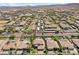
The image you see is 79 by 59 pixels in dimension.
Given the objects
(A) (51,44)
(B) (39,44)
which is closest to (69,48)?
(A) (51,44)

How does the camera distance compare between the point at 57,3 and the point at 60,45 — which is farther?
the point at 57,3

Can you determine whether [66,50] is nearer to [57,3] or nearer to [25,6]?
[57,3]

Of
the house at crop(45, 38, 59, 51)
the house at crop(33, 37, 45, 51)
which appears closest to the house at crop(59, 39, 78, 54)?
the house at crop(45, 38, 59, 51)

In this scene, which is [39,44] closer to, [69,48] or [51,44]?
[51,44]

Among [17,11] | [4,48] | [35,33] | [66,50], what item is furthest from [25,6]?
[66,50]

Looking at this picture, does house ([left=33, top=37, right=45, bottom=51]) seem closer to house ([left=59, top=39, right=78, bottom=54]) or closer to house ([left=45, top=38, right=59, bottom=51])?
house ([left=45, top=38, right=59, bottom=51])
